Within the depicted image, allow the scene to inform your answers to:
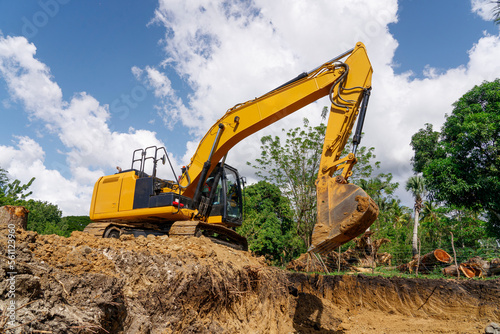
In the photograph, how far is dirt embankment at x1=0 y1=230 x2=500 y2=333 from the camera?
3033 mm

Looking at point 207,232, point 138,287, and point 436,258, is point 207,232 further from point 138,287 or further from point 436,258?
point 436,258

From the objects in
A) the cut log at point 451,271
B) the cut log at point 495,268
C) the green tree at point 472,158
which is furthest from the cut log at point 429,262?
the green tree at point 472,158

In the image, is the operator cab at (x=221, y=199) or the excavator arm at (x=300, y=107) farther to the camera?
the operator cab at (x=221, y=199)

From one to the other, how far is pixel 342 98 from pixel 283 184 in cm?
1404

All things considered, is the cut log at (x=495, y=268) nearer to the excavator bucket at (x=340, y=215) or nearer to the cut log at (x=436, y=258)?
the cut log at (x=436, y=258)

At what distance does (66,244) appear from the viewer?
4332 millimetres

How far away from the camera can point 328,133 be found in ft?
21.0

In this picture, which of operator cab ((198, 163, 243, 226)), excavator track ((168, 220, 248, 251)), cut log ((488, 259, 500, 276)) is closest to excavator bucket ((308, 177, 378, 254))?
excavator track ((168, 220, 248, 251))

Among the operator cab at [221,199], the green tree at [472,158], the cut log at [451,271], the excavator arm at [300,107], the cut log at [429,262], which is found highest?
the green tree at [472,158]

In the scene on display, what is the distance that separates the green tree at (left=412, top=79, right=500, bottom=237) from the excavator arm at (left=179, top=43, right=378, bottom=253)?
1272 centimetres

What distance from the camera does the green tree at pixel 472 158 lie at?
625 inches

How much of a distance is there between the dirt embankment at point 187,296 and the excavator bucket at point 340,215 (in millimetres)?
1983

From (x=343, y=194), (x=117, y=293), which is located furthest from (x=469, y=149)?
(x=117, y=293)

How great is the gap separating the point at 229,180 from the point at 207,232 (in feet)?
5.89
